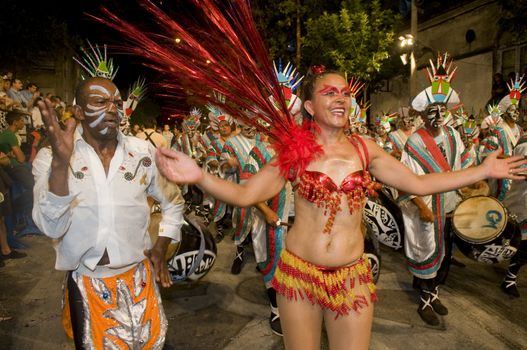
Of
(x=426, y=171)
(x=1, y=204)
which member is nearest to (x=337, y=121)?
(x=426, y=171)

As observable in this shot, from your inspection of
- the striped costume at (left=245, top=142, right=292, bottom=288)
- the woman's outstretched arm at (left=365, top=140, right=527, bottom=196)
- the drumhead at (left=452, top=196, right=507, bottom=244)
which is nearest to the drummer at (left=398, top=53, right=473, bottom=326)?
the drumhead at (left=452, top=196, right=507, bottom=244)

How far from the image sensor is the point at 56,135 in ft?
7.23

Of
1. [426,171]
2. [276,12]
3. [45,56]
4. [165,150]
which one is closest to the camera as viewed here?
[165,150]

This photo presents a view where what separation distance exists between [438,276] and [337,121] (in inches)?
122

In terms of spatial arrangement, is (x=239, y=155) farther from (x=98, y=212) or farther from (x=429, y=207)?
(x=98, y=212)

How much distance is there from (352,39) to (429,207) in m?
18.1

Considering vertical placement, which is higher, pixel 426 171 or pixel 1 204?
pixel 426 171

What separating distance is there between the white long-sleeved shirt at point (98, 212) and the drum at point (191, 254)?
3.94ft

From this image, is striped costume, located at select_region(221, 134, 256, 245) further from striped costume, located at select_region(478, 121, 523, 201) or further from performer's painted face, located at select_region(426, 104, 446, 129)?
striped costume, located at select_region(478, 121, 523, 201)

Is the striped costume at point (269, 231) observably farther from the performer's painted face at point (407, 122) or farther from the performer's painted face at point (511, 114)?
the performer's painted face at point (511, 114)

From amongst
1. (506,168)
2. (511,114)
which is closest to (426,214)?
(506,168)

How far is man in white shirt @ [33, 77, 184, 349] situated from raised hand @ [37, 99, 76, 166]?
23 centimetres

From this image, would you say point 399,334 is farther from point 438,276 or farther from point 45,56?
point 45,56

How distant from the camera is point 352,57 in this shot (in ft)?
73.8
